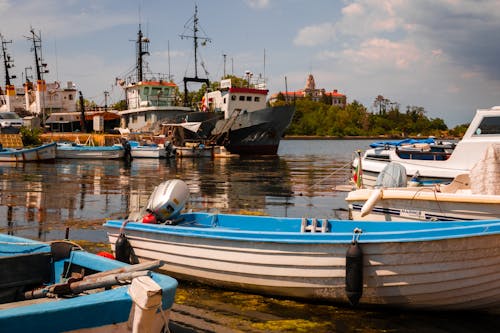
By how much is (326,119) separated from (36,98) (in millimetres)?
107968

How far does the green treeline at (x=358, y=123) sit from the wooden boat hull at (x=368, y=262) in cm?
15333

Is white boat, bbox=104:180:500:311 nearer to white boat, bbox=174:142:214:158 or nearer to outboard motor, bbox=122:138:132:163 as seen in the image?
outboard motor, bbox=122:138:132:163

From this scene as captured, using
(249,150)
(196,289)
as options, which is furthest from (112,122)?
(196,289)

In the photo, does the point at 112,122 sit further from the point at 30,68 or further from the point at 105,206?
the point at 105,206

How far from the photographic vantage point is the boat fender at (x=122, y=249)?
887cm

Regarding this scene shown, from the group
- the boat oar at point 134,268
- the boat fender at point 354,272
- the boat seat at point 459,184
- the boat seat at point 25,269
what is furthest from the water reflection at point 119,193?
the boat fender at point 354,272

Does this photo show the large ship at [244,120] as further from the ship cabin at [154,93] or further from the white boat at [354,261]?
the white boat at [354,261]

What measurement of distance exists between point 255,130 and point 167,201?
37.3 metres

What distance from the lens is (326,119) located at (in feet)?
543

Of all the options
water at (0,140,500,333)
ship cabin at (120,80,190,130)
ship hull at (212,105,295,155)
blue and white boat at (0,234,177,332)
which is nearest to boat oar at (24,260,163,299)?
blue and white boat at (0,234,177,332)

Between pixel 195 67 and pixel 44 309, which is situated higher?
pixel 195 67

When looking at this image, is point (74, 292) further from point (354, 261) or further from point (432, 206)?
point (432, 206)

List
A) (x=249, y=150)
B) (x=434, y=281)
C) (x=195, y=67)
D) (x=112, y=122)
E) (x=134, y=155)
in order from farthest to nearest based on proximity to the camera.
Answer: (x=112, y=122) < (x=195, y=67) < (x=249, y=150) < (x=134, y=155) < (x=434, y=281)

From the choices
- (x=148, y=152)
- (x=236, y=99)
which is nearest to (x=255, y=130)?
(x=236, y=99)
